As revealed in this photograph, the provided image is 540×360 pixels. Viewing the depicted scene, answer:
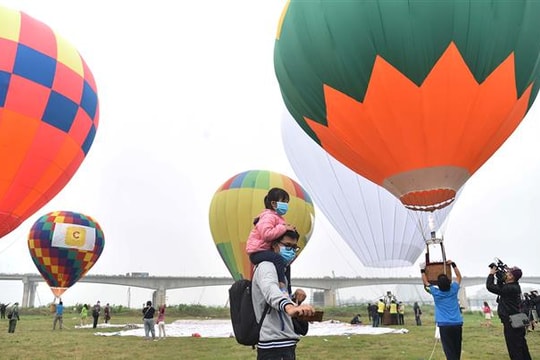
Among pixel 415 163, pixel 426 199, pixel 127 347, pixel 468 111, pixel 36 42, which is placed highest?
pixel 36 42

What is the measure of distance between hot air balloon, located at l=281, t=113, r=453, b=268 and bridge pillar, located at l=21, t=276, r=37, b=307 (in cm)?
6373

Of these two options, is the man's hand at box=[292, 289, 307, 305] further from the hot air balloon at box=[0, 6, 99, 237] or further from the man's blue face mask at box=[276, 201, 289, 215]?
the hot air balloon at box=[0, 6, 99, 237]

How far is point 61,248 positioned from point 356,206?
14.7 m

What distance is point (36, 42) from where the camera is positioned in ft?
35.5

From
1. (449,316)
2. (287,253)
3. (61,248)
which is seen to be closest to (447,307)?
(449,316)

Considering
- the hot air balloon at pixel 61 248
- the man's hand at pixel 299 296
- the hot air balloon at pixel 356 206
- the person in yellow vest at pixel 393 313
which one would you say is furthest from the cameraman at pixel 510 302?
the hot air balloon at pixel 61 248

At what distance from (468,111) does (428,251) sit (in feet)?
7.70

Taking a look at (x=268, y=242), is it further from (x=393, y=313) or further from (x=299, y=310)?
(x=393, y=313)

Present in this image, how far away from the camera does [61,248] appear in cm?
2186

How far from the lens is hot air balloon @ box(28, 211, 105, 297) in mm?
21734

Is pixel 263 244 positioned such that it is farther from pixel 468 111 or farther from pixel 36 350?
pixel 36 350

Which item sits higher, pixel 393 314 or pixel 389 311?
pixel 389 311

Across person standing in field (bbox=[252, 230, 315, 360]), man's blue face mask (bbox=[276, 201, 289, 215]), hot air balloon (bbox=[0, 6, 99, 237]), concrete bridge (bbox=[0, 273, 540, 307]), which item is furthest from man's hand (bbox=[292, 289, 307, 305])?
concrete bridge (bbox=[0, 273, 540, 307])

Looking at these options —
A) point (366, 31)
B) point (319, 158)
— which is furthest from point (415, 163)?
point (319, 158)
